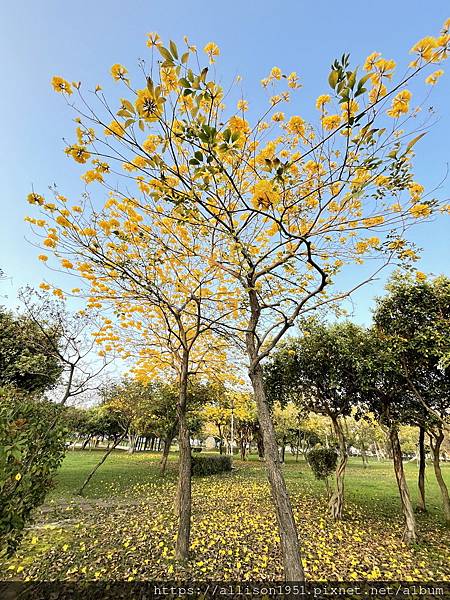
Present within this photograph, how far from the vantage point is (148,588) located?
2.99 meters

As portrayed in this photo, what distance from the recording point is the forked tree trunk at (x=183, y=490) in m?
3.63

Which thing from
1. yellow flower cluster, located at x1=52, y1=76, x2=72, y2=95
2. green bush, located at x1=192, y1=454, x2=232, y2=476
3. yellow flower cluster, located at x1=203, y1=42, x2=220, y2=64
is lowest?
green bush, located at x1=192, y1=454, x2=232, y2=476

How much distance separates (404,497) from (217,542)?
333cm

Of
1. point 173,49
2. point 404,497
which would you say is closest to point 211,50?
point 173,49

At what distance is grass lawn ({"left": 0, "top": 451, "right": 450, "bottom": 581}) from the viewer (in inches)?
132

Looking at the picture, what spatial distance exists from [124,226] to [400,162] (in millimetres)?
3151

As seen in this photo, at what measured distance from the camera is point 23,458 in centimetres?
254

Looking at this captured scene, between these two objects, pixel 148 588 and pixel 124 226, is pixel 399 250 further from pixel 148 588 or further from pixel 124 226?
pixel 148 588

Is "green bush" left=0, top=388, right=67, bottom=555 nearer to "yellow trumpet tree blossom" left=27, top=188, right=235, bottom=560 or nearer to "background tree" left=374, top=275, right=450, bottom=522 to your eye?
"yellow trumpet tree blossom" left=27, top=188, right=235, bottom=560

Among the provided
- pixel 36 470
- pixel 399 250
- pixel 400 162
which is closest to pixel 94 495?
pixel 36 470

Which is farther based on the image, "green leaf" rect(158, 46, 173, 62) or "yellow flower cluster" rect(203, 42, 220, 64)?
"yellow flower cluster" rect(203, 42, 220, 64)

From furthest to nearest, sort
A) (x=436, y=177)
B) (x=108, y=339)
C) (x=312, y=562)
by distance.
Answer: (x=108, y=339) → (x=312, y=562) → (x=436, y=177)

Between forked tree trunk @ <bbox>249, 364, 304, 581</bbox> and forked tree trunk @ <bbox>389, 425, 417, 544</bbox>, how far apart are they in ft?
11.6

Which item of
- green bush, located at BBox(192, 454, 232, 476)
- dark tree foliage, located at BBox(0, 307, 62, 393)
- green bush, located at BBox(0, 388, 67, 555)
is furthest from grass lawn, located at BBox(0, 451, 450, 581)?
green bush, located at BBox(192, 454, 232, 476)
